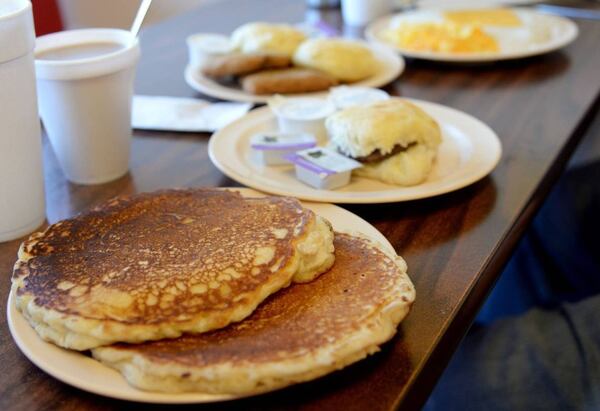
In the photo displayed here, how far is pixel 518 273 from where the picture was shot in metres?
1.66

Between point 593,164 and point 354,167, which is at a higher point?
point 354,167

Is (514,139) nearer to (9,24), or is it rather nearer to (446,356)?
(446,356)

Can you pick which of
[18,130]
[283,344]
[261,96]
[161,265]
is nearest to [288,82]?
[261,96]

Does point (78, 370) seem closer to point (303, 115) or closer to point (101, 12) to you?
point (303, 115)

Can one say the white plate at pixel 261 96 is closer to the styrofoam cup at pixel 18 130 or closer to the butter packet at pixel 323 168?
the butter packet at pixel 323 168

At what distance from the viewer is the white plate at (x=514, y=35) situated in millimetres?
1599

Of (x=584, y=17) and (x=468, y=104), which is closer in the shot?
(x=468, y=104)

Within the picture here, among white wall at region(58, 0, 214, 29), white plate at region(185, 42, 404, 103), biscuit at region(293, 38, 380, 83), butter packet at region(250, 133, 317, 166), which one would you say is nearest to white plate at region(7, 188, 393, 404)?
butter packet at region(250, 133, 317, 166)

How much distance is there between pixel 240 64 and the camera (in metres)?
1.44

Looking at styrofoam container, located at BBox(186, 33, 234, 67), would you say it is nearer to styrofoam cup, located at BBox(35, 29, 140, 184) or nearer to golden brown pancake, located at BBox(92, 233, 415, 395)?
styrofoam cup, located at BBox(35, 29, 140, 184)

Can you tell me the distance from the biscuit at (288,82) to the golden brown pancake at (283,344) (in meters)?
0.76

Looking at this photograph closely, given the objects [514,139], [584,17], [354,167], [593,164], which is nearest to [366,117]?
[354,167]

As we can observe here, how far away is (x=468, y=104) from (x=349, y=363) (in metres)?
0.93

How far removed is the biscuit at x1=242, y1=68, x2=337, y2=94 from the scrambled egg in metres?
0.37
